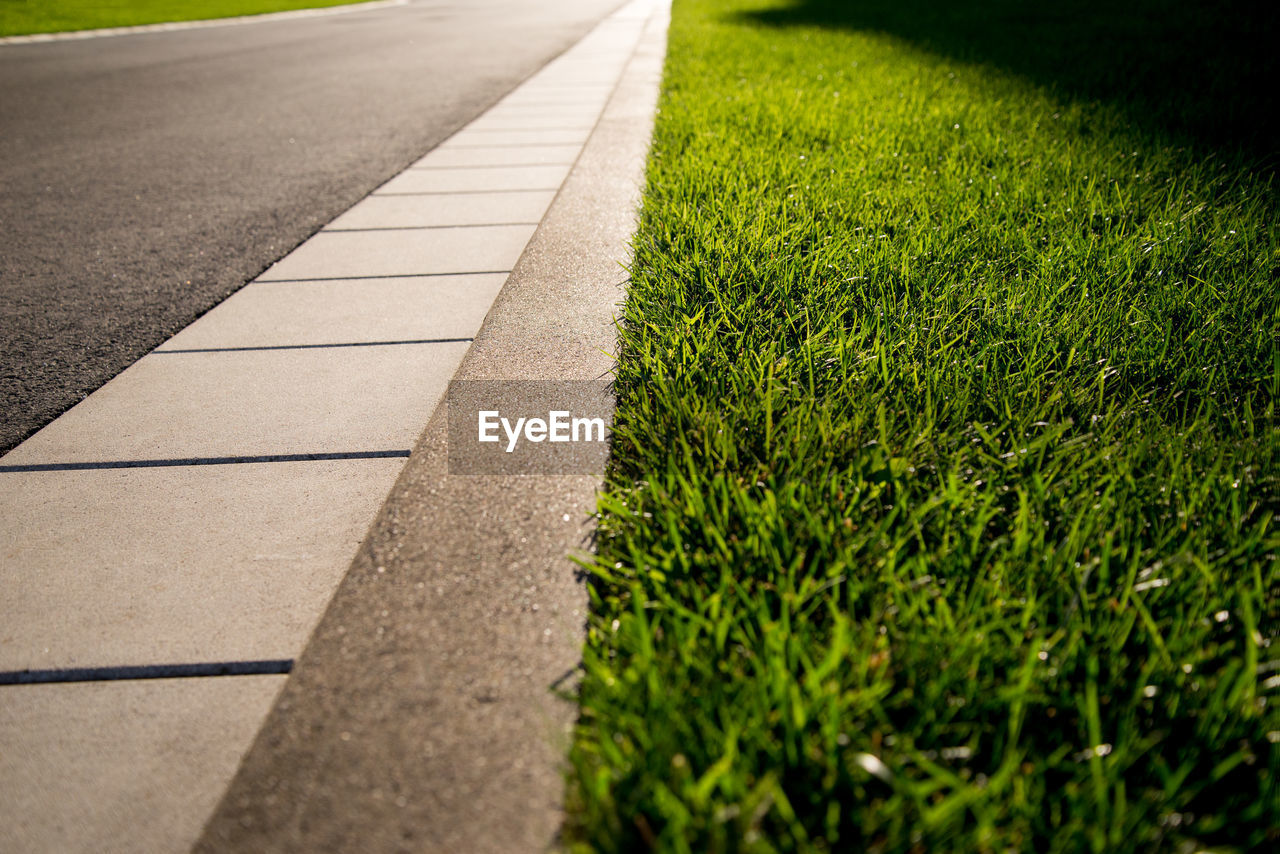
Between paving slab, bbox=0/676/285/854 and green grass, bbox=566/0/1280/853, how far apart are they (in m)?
0.55

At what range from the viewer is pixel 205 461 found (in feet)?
6.04

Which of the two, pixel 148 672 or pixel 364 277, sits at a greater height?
pixel 364 277

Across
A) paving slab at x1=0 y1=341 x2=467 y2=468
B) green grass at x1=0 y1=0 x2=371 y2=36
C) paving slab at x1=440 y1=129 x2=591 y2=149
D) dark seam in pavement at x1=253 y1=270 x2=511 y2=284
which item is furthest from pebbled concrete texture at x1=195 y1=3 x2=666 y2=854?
green grass at x1=0 y1=0 x2=371 y2=36

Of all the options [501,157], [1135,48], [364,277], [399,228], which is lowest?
[364,277]

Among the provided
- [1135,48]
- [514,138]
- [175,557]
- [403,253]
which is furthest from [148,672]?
[1135,48]

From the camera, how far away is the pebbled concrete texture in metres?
0.96

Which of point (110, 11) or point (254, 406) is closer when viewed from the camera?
point (254, 406)

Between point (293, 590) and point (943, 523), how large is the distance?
1241 mm

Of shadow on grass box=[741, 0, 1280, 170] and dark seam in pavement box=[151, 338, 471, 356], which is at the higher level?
shadow on grass box=[741, 0, 1280, 170]

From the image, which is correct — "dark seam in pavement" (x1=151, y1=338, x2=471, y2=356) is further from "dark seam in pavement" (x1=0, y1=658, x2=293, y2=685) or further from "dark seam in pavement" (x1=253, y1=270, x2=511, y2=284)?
"dark seam in pavement" (x1=0, y1=658, x2=293, y2=685)

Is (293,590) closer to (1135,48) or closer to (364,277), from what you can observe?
(364,277)

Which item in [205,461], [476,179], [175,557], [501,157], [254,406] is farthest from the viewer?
[501,157]

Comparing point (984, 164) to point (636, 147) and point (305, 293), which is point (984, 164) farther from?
point (305, 293)

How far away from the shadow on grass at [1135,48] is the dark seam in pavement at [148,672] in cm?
435
